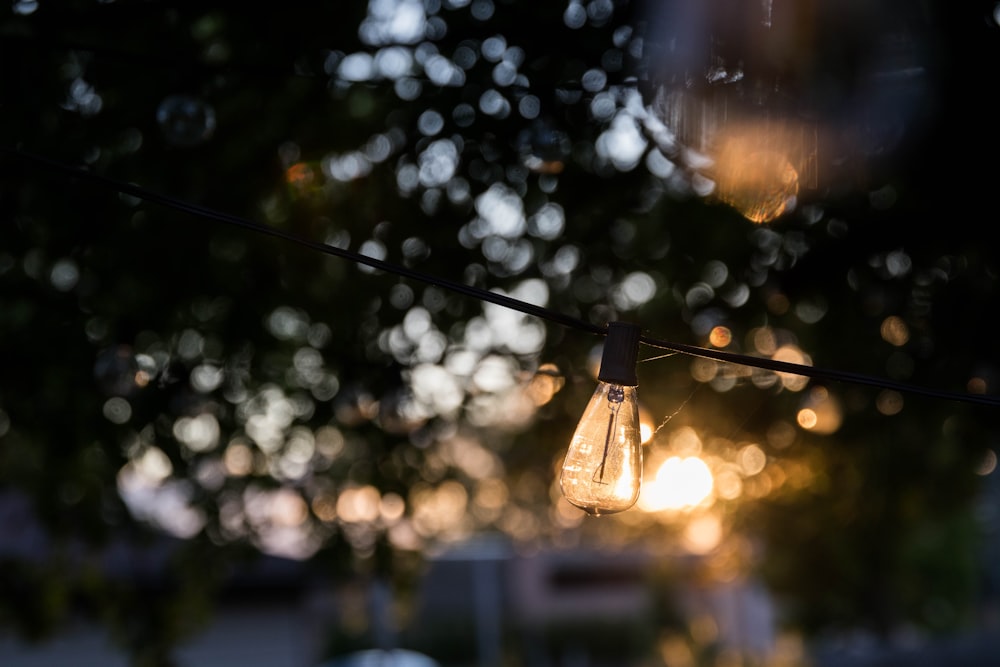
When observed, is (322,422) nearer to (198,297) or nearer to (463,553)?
(198,297)

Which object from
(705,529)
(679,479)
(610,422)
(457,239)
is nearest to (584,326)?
(610,422)

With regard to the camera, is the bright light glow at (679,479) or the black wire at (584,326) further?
the bright light glow at (679,479)

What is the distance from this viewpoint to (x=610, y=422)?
2.44 metres

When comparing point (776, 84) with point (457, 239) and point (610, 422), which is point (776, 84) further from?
point (457, 239)

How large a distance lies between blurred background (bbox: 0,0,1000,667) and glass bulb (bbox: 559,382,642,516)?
367 mm

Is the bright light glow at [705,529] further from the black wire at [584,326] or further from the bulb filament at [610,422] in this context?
the bulb filament at [610,422]

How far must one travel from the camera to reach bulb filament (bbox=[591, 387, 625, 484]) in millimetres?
2432

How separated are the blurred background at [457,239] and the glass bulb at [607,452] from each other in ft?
1.21

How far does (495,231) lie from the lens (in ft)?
21.1

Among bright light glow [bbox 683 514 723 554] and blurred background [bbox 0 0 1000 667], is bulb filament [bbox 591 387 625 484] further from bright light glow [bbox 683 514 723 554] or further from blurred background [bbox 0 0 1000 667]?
bright light glow [bbox 683 514 723 554]

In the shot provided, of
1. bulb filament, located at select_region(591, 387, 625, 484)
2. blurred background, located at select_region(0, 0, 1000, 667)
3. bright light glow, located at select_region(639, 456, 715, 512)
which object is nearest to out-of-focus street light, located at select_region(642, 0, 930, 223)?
blurred background, located at select_region(0, 0, 1000, 667)

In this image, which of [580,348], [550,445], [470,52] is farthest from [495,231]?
[550,445]

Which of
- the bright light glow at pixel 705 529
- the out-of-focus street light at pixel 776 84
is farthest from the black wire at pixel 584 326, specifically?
the bright light glow at pixel 705 529

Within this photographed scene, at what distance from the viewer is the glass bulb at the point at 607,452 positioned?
2438 millimetres
